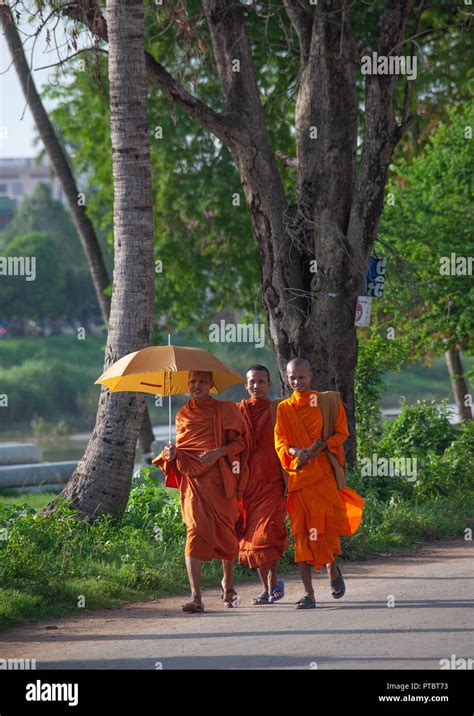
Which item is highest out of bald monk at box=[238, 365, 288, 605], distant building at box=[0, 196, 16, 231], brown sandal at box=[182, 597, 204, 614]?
Answer: distant building at box=[0, 196, 16, 231]

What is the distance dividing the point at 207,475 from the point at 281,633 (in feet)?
5.31

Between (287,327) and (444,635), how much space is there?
6.12 meters

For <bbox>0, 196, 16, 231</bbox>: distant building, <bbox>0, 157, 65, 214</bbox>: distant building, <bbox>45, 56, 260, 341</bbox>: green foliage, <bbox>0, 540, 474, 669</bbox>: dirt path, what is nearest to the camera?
<bbox>0, 540, 474, 669</bbox>: dirt path

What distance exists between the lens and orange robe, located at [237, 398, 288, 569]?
9492 mm

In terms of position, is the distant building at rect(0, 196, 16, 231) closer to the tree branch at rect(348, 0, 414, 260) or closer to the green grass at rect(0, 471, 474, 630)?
the tree branch at rect(348, 0, 414, 260)

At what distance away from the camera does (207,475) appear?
30.7 feet

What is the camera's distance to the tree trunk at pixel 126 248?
11.9m

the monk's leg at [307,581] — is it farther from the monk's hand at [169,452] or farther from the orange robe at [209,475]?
the monk's hand at [169,452]

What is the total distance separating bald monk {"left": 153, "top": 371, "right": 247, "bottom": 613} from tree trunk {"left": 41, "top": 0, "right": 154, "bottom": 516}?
2503 mm

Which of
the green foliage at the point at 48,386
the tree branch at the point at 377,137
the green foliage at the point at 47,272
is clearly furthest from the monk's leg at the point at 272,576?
the green foliage at the point at 47,272

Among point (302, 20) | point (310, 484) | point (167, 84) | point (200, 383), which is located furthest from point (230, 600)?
point (302, 20)

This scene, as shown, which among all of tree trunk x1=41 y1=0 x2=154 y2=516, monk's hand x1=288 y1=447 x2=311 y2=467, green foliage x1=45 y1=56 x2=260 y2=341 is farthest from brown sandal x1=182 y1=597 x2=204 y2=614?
green foliage x1=45 y1=56 x2=260 y2=341

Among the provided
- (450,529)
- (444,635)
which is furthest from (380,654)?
(450,529)

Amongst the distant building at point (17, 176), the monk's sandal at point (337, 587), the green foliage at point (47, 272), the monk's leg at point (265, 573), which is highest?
the distant building at point (17, 176)
